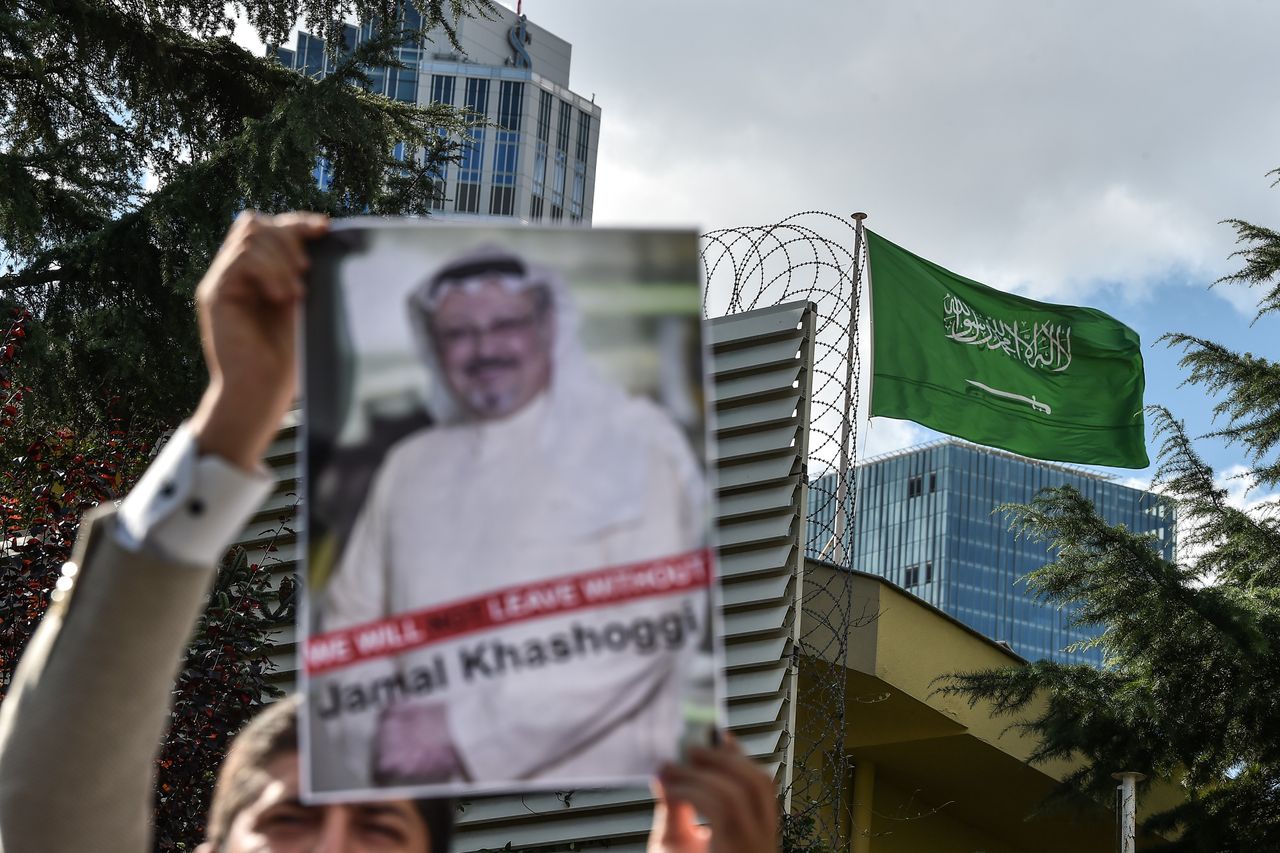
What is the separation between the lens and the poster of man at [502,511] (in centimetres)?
156

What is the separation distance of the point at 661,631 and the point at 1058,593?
37.5ft

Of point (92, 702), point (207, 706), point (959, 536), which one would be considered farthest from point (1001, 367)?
point (959, 536)

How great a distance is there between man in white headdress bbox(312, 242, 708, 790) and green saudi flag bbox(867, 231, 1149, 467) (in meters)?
7.80

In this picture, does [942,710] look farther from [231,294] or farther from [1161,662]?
[231,294]

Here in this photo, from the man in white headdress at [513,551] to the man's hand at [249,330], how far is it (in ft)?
0.44

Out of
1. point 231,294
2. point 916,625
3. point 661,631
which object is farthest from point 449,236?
point 916,625

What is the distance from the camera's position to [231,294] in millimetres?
1632

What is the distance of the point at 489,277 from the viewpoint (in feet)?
5.48

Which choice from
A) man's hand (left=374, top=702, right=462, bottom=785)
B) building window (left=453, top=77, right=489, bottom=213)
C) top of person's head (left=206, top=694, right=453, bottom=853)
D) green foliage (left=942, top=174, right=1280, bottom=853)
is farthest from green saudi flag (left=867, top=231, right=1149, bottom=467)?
building window (left=453, top=77, right=489, bottom=213)

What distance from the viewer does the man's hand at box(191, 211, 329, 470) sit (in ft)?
5.30

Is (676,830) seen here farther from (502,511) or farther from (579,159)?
(579,159)

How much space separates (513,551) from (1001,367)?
384 inches

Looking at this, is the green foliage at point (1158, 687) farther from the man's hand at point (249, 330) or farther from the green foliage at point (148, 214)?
the man's hand at point (249, 330)

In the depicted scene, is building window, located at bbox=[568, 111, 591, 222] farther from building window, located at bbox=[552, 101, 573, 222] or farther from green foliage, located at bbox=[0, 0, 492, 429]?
green foliage, located at bbox=[0, 0, 492, 429]
